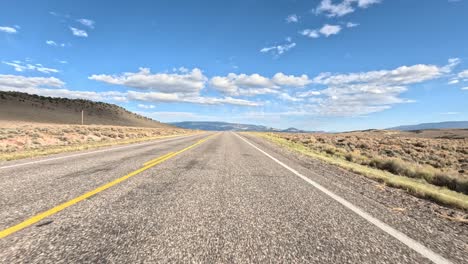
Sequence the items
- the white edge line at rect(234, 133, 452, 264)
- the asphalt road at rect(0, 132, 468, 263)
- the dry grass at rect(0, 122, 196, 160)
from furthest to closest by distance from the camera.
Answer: the dry grass at rect(0, 122, 196, 160), the white edge line at rect(234, 133, 452, 264), the asphalt road at rect(0, 132, 468, 263)

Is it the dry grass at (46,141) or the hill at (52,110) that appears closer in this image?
the dry grass at (46,141)

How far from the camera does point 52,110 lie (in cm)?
9362

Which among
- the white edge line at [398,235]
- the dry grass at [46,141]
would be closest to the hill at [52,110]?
the dry grass at [46,141]

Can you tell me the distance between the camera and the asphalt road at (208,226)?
2758mm

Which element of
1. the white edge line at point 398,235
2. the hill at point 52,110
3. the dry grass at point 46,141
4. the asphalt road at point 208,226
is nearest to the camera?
the asphalt road at point 208,226

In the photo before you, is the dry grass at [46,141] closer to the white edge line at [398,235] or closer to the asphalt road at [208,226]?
the asphalt road at [208,226]

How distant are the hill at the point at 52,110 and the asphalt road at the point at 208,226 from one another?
79.9 metres

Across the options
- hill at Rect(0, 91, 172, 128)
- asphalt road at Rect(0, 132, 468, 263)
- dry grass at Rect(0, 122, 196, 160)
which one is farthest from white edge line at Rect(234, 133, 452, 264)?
hill at Rect(0, 91, 172, 128)

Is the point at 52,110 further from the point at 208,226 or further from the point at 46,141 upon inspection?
the point at 208,226

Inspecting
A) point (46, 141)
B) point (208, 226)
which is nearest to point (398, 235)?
point (208, 226)

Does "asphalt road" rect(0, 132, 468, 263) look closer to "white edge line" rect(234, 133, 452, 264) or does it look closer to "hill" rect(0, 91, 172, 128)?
"white edge line" rect(234, 133, 452, 264)

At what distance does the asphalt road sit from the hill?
79860 millimetres

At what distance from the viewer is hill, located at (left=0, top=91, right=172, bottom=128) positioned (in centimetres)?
7529

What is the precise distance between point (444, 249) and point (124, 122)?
12610cm
